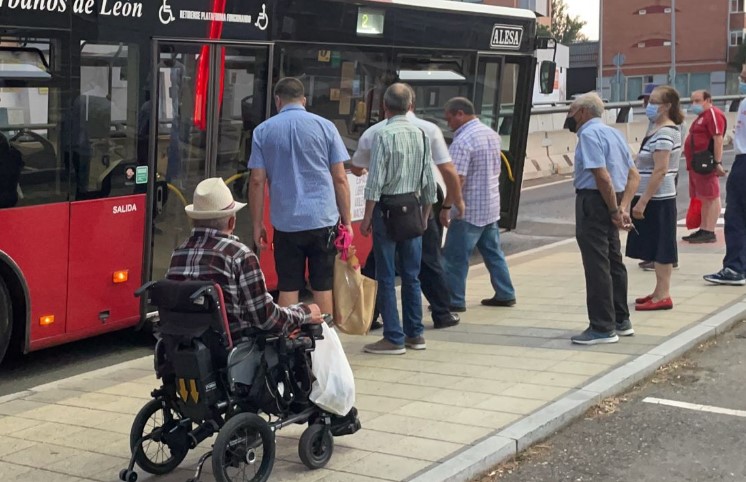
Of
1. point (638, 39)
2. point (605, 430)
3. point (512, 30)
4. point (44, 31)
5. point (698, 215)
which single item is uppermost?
point (638, 39)

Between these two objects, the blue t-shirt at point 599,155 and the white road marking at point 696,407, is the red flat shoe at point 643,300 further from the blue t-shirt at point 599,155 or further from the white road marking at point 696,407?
the white road marking at point 696,407

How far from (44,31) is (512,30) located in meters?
6.58

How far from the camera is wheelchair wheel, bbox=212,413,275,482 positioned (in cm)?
465

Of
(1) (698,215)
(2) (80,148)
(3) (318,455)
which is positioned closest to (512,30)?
(1) (698,215)

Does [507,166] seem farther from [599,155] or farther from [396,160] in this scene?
[396,160]

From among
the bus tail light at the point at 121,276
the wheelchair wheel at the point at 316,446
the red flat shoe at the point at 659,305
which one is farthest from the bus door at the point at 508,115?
the wheelchair wheel at the point at 316,446

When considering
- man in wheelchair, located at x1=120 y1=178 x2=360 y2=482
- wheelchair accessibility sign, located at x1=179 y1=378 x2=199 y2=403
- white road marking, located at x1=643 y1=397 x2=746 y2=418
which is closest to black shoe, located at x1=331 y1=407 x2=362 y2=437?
man in wheelchair, located at x1=120 y1=178 x2=360 y2=482

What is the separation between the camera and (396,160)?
738cm

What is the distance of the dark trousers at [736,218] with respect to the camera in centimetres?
1001

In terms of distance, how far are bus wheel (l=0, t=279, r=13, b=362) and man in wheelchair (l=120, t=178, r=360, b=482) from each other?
2.32 meters

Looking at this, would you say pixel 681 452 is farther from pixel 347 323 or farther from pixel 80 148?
pixel 80 148

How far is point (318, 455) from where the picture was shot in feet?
17.2

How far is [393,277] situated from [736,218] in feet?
13.3

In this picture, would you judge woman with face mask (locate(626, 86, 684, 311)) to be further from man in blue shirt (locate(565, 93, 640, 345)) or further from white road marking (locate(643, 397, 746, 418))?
white road marking (locate(643, 397, 746, 418))
